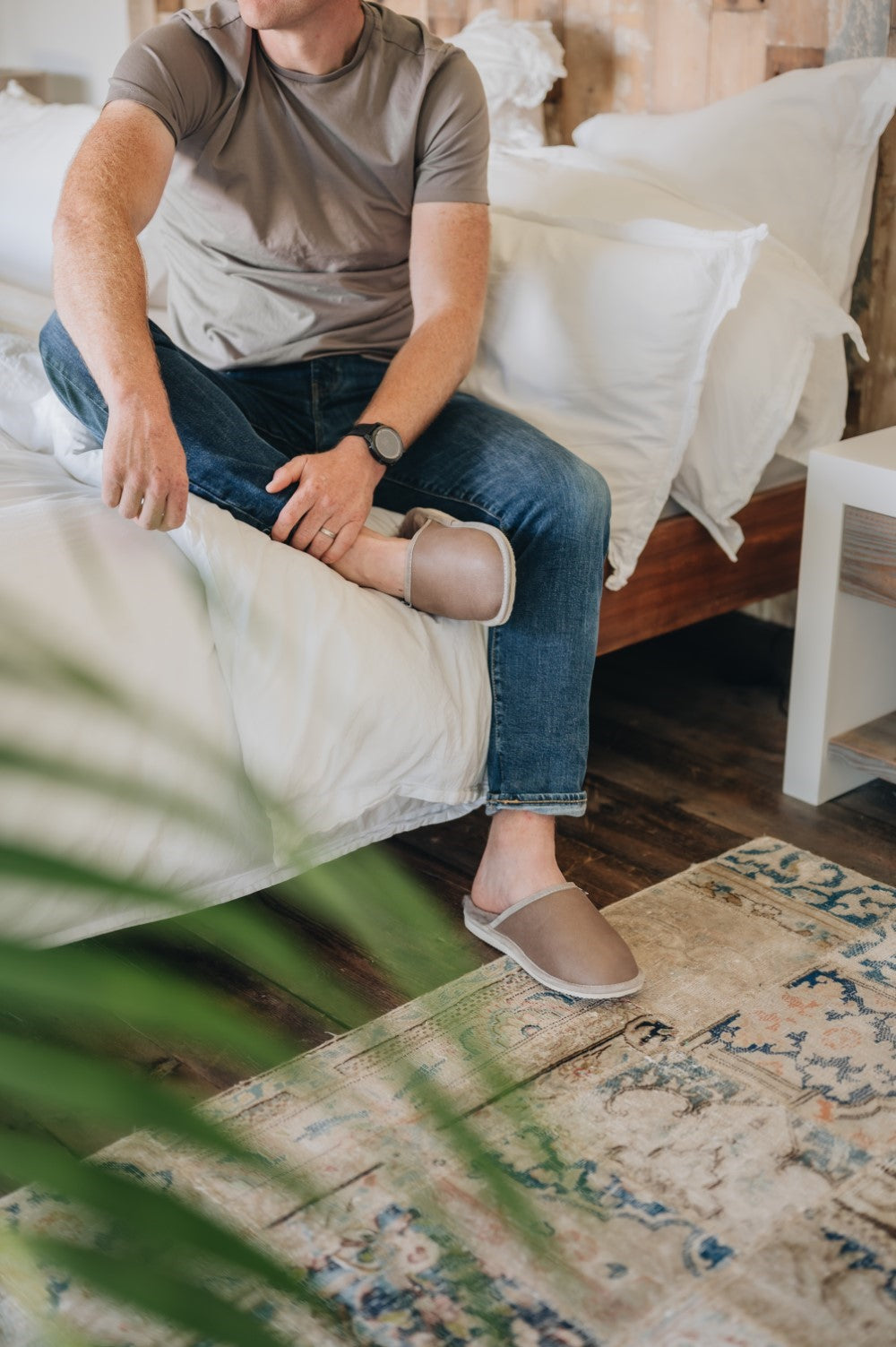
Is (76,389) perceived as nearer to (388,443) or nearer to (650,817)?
(388,443)

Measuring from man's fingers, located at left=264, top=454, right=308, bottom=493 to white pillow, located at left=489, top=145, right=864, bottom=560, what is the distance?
64cm

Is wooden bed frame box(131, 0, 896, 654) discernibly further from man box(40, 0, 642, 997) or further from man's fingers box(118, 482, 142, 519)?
man's fingers box(118, 482, 142, 519)

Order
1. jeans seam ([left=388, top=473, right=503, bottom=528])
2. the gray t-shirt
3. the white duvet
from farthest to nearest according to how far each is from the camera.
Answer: the gray t-shirt, jeans seam ([left=388, top=473, right=503, bottom=528]), the white duvet

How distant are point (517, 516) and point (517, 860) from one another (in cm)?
38

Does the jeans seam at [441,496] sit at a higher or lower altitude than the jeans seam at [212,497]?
lower

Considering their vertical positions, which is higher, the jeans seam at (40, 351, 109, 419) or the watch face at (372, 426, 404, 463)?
the jeans seam at (40, 351, 109, 419)

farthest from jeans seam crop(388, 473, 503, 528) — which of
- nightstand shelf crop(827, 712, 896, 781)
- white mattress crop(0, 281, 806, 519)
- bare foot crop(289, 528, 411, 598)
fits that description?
nightstand shelf crop(827, 712, 896, 781)

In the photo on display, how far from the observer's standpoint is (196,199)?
1.64 m

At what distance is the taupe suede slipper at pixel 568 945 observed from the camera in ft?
4.48

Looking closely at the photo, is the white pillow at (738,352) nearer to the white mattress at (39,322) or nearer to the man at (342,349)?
the white mattress at (39,322)

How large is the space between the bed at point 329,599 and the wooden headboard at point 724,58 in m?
0.11

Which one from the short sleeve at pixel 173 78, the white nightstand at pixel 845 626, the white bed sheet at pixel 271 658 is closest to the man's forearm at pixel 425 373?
the white bed sheet at pixel 271 658

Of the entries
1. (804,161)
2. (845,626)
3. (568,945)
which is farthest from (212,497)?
(804,161)

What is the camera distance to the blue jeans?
1386 mm
